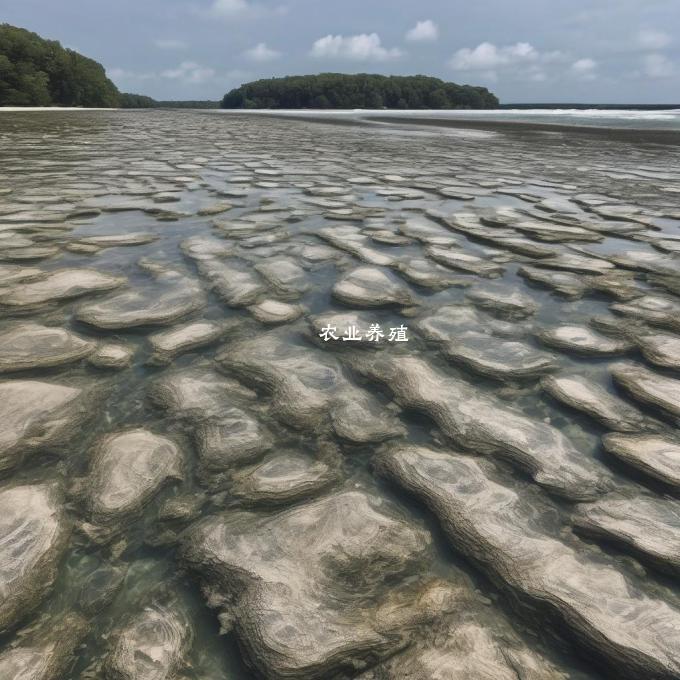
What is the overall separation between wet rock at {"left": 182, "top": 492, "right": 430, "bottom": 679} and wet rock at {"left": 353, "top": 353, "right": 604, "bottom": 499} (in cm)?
34

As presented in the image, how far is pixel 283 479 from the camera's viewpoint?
43.1 inches

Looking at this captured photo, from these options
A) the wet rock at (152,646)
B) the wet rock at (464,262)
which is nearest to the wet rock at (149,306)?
the wet rock at (152,646)

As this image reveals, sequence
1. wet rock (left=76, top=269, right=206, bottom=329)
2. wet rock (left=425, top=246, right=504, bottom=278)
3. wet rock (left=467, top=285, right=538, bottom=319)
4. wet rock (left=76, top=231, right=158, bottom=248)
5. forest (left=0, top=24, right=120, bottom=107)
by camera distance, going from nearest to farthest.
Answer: wet rock (left=76, top=269, right=206, bottom=329), wet rock (left=467, top=285, right=538, bottom=319), wet rock (left=425, top=246, right=504, bottom=278), wet rock (left=76, top=231, right=158, bottom=248), forest (left=0, top=24, right=120, bottom=107)

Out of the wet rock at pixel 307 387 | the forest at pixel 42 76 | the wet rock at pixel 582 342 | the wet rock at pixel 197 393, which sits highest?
the wet rock at pixel 197 393

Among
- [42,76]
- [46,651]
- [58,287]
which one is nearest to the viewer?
[46,651]

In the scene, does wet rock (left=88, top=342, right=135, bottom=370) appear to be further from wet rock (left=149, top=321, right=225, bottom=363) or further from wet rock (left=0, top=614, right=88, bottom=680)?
wet rock (left=0, top=614, right=88, bottom=680)

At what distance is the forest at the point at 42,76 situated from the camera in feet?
120

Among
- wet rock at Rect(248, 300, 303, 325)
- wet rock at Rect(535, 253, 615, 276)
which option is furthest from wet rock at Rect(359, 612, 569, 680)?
wet rock at Rect(535, 253, 615, 276)

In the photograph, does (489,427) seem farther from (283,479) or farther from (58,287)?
(58,287)

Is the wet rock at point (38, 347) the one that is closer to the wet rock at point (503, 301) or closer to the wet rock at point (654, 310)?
the wet rock at point (503, 301)

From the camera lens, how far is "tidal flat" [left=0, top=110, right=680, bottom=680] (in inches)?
31.1

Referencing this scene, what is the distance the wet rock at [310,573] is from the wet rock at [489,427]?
0.34 metres

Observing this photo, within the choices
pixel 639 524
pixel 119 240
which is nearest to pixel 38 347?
pixel 119 240

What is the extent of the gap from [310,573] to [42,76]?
5044 centimetres
